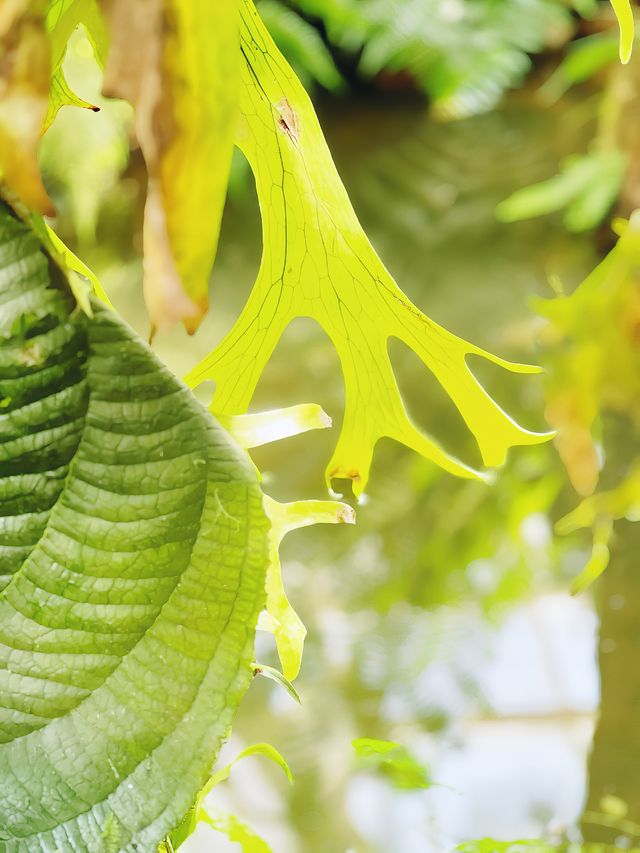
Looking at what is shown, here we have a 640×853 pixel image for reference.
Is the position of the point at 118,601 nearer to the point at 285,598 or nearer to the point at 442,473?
the point at 285,598

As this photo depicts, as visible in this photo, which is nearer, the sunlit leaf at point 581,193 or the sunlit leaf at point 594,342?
the sunlit leaf at point 594,342

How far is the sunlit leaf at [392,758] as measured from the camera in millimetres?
427

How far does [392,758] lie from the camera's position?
0.47 meters

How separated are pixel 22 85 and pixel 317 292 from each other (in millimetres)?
158

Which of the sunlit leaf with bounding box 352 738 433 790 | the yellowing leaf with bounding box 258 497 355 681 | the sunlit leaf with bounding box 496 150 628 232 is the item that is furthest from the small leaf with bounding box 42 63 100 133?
the sunlit leaf with bounding box 496 150 628 232

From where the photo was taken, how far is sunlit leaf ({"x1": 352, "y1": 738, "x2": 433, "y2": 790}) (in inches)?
16.8

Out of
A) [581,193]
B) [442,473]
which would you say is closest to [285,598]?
[442,473]

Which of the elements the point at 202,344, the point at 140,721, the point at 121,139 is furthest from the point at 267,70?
the point at 121,139

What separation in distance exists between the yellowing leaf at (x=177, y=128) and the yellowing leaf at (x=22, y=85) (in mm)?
17

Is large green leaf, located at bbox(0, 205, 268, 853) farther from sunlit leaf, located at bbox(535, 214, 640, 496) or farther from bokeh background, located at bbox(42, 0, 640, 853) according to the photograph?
sunlit leaf, located at bbox(535, 214, 640, 496)

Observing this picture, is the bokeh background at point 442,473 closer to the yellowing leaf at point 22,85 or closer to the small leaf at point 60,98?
the small leaf at point 60,98

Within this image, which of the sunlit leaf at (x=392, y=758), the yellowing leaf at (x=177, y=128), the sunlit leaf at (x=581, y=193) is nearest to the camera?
the yellowing leaf at (x=177, y=128)

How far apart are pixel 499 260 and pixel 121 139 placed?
50.2 inches

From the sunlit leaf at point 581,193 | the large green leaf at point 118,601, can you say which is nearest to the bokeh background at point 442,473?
the sunlit leaf at point 581,193
